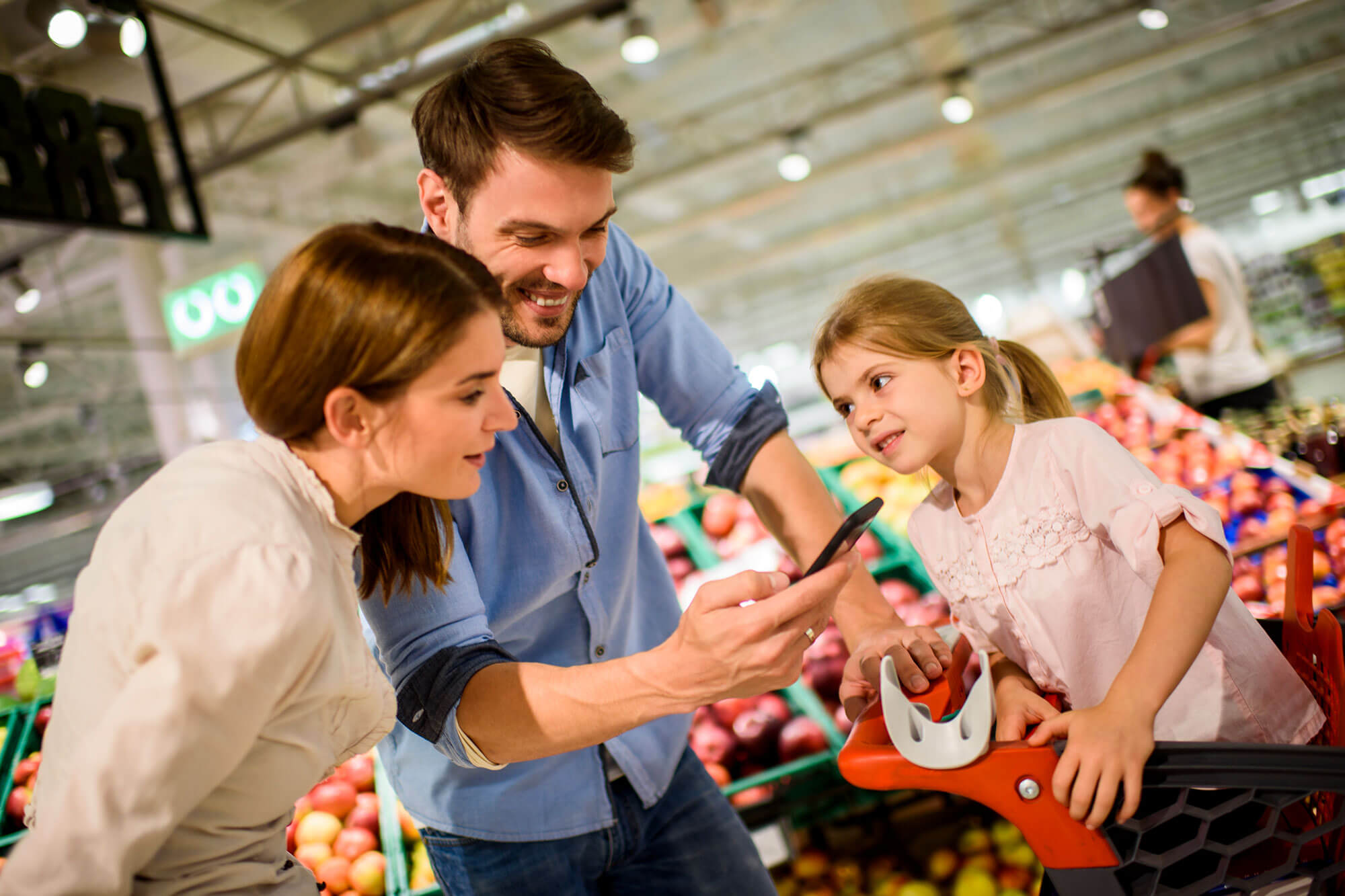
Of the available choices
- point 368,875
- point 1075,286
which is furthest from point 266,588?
point 1075,286

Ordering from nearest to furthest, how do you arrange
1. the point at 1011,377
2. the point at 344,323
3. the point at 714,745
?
the point at 344,323 < the point at 1011,377 < the point at 714,745

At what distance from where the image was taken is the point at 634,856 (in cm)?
153

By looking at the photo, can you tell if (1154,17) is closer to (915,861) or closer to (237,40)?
(237,40)

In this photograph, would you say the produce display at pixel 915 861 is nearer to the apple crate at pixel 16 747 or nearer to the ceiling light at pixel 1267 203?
the apple crate at pixel 16 747

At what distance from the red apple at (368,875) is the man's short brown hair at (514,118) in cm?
172

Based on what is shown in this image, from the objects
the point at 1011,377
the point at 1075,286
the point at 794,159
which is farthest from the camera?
the point at 1075,286

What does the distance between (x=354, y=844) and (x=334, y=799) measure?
0.66 feet

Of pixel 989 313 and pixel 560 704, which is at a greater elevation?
pixel 989 313

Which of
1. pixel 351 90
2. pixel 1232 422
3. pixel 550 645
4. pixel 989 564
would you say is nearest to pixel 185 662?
pixel 550 645

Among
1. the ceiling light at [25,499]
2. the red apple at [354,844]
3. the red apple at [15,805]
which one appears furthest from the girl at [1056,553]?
the ceiling light at [25,499]

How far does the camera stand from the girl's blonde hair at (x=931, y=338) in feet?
4.90

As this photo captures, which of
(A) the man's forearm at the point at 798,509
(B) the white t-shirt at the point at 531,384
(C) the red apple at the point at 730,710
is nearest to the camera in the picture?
(B) the white t-shirt at the point at 531,384

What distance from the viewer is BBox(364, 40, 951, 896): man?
3.74ft

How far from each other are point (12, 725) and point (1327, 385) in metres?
10.4
